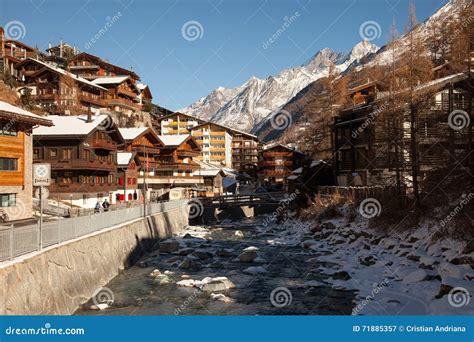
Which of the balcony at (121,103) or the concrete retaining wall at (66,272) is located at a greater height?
the balcony at (121,103)

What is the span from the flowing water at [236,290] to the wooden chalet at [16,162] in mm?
11250

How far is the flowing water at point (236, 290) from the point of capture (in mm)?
15656

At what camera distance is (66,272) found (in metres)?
15.3

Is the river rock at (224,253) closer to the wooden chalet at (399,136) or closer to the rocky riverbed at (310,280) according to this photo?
the rocky riverbed at (310,280)

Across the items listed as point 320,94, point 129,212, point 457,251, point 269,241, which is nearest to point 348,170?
point 320,94

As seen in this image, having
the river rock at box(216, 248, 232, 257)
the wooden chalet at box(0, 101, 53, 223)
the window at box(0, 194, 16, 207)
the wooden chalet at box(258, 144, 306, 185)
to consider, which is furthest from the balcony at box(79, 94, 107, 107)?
the river rock at box(216, 248, 232, 257)

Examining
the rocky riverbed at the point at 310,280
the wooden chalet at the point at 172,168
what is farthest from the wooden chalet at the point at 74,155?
the wooden chalet at the point at 172,168

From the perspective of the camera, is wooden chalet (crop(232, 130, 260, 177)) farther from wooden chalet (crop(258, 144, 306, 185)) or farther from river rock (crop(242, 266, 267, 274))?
river rock (crop(242, 266, 267, 274))

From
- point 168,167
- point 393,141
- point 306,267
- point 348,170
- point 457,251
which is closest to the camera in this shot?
point 457,251

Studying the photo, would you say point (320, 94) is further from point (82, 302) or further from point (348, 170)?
point (82, 302)

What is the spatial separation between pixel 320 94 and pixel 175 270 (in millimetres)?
38997

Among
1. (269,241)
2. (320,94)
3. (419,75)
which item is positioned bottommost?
(269,241)

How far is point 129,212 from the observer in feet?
93.9

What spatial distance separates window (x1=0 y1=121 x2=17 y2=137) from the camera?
30.3m
